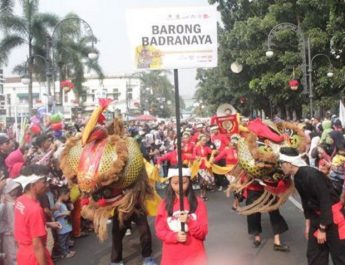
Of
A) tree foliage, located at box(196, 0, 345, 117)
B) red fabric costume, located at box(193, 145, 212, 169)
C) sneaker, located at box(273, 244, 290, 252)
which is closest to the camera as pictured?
sneaker, located at box(273, 244, 290, 252)

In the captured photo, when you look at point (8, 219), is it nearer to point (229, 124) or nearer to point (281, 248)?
point (281, 248)

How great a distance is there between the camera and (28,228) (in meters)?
4.60

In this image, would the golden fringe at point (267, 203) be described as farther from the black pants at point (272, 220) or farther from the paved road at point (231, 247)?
the paved road at point (231, 247)

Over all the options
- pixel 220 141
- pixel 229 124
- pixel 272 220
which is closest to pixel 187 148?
pixel 220 141

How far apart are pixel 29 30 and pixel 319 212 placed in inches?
1119

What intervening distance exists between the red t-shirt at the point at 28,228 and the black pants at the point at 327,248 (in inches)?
104

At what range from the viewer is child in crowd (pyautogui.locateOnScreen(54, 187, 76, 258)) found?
764cm

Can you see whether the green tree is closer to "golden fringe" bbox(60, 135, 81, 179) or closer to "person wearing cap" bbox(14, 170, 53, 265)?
"golden fringe" bbox(60, 135, 81, 179)

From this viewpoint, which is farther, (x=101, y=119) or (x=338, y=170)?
(x=338, y=170)

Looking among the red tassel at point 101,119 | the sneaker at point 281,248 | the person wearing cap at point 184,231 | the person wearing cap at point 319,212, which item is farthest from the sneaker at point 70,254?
the person wearing cap at point 319,212

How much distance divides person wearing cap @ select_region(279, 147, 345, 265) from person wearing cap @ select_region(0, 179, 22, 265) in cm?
299

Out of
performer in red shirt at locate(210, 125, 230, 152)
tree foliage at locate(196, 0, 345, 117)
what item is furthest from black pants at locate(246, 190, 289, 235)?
tree foliage at locate(196, 0, 345, 117)

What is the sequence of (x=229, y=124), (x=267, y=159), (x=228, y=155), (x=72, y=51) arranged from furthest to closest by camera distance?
(x=72, y=51) < (x=228, y=155) < (x=229, y=124) < (x=267, y=159)

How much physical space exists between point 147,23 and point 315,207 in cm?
241
